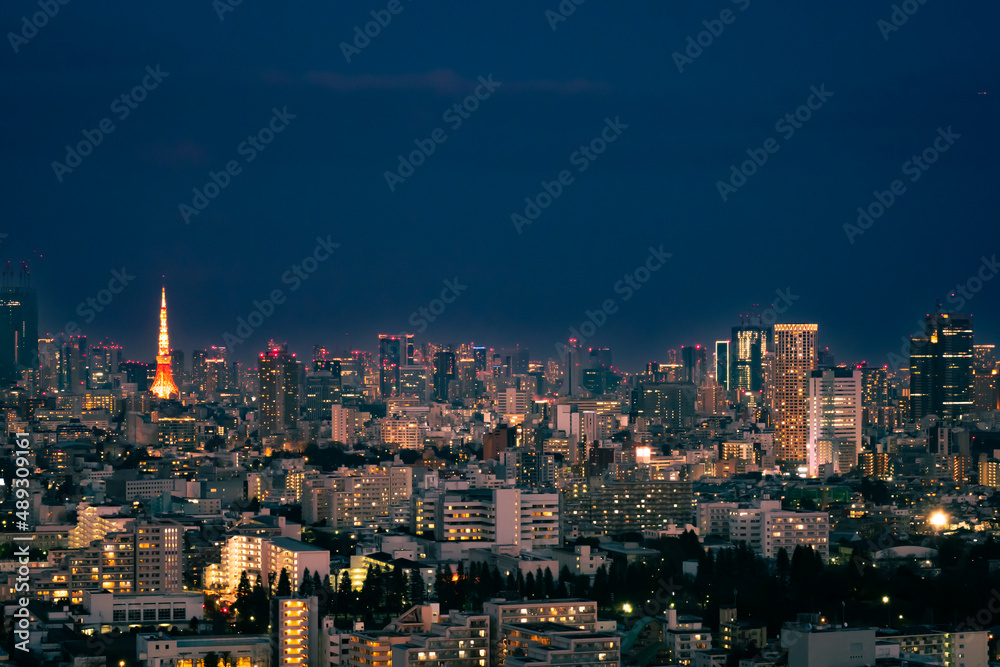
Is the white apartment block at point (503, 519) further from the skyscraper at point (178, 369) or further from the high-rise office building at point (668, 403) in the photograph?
the skyscraper at point (178, 369)

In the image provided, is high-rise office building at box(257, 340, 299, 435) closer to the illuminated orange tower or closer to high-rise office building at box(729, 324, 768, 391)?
the illuminated orange tower

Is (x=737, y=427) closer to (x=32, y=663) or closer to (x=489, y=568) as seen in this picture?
(x=489, y=568)

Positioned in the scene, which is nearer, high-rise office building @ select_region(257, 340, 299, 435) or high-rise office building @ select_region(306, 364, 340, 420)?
high-rise office building @ select_region(257, 340, 299, 435)

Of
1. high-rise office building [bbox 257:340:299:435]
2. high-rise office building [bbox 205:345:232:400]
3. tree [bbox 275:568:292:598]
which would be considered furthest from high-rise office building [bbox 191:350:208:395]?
tree [bbox 275:568:292:598]

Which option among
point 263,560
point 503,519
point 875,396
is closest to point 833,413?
point 875,396

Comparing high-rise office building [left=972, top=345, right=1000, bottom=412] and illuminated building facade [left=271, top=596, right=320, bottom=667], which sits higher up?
high-rise office building [left=972, top=345, right=1000, bottom=412]

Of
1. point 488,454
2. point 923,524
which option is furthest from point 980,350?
point 923,524

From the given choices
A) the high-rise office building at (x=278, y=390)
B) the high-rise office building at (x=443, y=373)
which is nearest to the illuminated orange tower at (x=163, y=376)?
the high-rise office building at (x=278, y=390)
